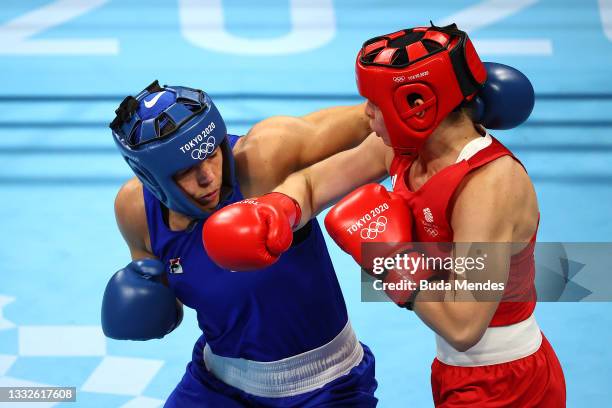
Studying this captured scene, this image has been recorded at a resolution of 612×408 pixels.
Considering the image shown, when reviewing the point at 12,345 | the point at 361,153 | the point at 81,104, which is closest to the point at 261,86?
the point at 81,104

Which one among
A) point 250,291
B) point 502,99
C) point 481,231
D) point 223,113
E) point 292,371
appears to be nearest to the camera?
point 481,231

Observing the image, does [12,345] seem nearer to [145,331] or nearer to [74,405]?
[74,405]

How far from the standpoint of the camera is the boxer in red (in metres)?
2.90

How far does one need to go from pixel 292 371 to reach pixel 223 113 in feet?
11.3

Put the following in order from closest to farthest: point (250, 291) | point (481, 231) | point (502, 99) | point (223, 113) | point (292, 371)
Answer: point (481, 231) < point (502, 99) < point (250, 291) < point (292, 371) < point (223, 113)

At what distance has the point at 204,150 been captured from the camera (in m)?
3.08

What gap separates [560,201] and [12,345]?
3165mm

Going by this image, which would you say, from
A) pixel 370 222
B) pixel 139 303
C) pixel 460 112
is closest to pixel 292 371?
pixel 139 303

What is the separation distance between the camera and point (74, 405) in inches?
177

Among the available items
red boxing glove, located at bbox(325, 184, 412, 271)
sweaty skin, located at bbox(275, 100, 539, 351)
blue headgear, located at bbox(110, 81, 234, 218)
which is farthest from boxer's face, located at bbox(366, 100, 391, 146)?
blue headgear, located at bbox(110, 81, 234, 218)

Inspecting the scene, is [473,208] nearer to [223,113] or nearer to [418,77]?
[418,77]

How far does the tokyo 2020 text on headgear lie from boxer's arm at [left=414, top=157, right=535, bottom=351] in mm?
226

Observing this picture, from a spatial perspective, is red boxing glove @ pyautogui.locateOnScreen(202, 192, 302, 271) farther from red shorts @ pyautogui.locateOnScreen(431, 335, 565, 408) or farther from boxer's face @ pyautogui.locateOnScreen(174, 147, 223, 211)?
red shorts @ pyautogui.locateOnScreen(431, 335, 565, 408)

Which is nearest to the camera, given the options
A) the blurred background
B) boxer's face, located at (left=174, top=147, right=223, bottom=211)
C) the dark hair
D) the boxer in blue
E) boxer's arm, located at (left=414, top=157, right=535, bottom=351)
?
boxer's arm, located at (left=414, top=157, right=535, bottom=351)
